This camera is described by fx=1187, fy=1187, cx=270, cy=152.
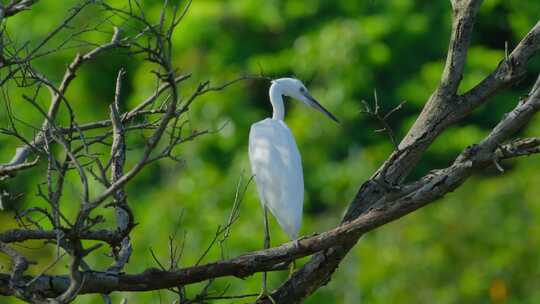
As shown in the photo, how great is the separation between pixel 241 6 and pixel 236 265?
11098mm

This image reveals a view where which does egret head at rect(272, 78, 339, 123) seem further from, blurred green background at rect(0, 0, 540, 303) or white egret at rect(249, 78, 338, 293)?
blurred green background at rect(0, 0, 540, 303)

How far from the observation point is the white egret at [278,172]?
3883 mm

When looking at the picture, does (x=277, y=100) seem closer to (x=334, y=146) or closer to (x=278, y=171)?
(x=278, y=171)

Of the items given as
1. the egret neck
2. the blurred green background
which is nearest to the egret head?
the egret neck

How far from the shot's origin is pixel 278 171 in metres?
4.05

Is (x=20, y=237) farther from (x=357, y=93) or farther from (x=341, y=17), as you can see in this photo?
(x=341, y=17)

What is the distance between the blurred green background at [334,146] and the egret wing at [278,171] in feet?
1.66

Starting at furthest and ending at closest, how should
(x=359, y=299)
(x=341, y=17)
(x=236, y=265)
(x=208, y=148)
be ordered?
(x=341, y=17), (x=208, y=148), (x=359, y=299), (x=236, y=265)

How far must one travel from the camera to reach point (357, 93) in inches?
468

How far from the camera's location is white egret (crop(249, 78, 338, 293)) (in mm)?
3883

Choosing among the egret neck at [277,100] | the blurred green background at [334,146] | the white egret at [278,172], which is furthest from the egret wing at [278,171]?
the blurred green background at [334,146]

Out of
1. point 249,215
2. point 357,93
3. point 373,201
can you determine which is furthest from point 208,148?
point 373,201

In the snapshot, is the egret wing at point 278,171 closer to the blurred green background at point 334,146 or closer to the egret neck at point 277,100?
the egret neck at point 277,100

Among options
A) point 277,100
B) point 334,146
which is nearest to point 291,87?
point 277,100
